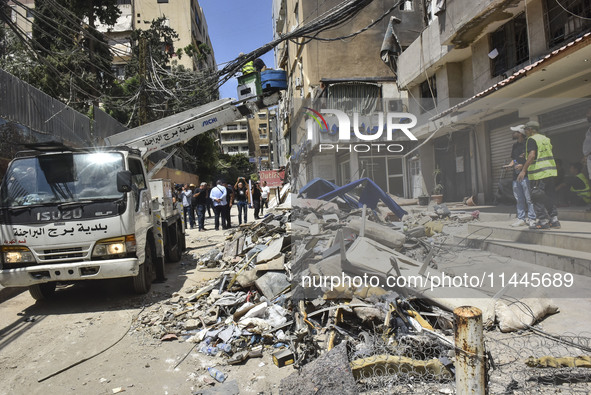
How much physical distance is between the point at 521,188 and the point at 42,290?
7325 mm

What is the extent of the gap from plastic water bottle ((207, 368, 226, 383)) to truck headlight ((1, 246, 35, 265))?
131 inches

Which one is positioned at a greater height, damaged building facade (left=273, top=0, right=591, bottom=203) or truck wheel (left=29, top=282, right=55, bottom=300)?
damaged building facade (left=273, top=0, right=591, bottom=203)

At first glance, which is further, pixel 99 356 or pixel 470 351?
pixel 99 356

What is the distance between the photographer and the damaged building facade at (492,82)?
5.04 metres

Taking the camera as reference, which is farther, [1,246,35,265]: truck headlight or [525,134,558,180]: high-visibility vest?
[1,246,35,265]: truck headlight

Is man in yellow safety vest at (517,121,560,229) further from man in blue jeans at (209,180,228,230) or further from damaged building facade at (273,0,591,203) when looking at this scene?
man in blue jeans at (209,180,228,230)

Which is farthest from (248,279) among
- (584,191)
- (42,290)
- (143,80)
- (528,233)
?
(143,80)

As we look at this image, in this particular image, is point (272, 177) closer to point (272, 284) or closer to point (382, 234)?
point (272, 284)

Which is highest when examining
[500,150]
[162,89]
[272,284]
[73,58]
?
[73,58]

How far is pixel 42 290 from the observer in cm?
568

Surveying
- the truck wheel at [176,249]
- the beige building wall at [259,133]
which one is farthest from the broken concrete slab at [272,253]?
the beige building wall at [259,133]

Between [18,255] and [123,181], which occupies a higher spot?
[123,181]

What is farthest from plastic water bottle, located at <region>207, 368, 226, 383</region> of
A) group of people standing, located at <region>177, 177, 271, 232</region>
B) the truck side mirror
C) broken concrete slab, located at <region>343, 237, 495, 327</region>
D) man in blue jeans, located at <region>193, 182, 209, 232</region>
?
man in blue jeans, located at <region>193, 182, 209, 232</region>

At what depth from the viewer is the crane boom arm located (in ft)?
25.0
